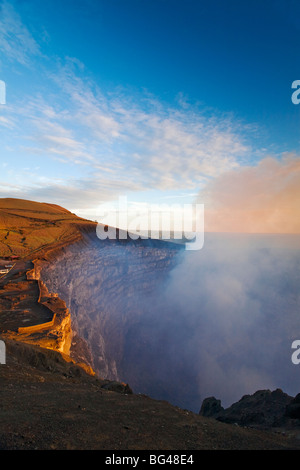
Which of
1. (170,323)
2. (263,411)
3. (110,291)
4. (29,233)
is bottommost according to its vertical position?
(170,323)

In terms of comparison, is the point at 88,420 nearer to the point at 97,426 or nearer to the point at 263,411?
the point at 97,426

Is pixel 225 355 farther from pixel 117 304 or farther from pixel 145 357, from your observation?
pixel 117 304

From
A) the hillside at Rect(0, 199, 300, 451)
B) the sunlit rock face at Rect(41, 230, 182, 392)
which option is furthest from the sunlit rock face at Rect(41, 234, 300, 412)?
the hillside at Rect(0, 199, 300, 451)

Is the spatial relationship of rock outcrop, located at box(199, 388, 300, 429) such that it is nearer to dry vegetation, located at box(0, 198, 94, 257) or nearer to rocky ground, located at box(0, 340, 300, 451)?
rocky ground, located at box(0, 340, 300, 451)

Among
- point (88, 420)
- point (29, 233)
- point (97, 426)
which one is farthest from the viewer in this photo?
point (29, 233)

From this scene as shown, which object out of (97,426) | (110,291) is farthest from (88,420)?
(110,291)

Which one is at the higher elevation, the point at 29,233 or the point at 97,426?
the point at 29,233

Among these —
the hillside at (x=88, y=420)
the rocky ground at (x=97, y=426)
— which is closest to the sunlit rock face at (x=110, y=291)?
the hillside at (x=88, y=420)

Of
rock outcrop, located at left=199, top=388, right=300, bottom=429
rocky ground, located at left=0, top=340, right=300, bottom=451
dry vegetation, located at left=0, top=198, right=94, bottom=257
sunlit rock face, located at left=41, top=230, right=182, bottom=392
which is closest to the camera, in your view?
rocky ground, located at left=0, top=340, right=300, bottom=451

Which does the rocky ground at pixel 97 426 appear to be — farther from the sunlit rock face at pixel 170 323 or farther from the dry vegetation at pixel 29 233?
the dry vegetation at pixel 29 233

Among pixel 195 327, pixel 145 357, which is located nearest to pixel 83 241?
pixel 145 357
